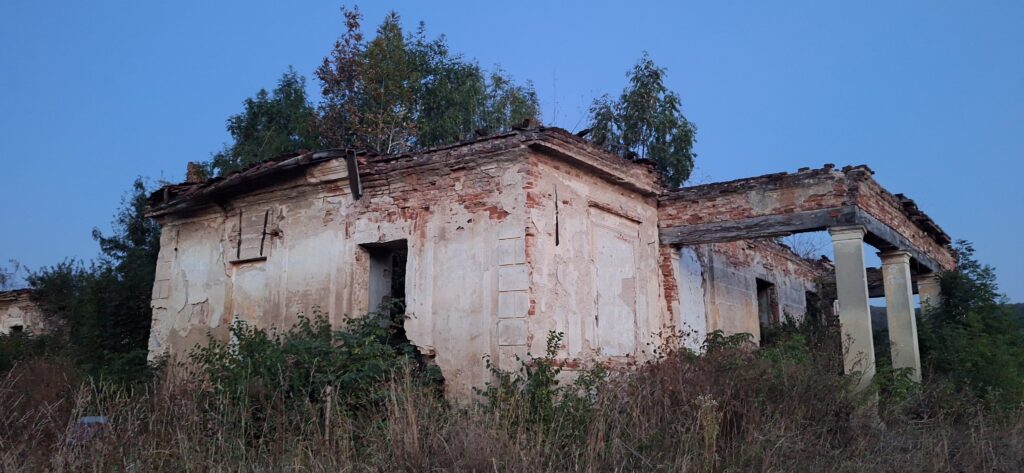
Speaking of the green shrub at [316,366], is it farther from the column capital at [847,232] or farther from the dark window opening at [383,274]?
the column capital at [847,232]

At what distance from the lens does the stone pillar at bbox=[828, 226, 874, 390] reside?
9.58 meters

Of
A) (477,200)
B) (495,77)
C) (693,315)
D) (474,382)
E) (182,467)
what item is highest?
(495,77)

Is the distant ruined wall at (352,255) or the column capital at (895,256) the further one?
the column capital at (895,256)

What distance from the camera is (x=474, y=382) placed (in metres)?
8.95

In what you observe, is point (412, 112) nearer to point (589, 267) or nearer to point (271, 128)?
point (271, 128)

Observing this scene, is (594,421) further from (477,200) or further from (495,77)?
(495,77)

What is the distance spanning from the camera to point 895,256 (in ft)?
37.8

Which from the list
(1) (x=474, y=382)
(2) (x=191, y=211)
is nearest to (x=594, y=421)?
(1) (x=474, y=382)

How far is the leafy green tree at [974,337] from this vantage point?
34.1 feet

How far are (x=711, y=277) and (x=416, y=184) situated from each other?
17.9ft

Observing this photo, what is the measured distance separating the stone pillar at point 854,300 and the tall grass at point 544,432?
1558 millimetres

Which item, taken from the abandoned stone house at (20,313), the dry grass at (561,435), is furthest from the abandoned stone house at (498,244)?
the abandoned stone house at (20,313)

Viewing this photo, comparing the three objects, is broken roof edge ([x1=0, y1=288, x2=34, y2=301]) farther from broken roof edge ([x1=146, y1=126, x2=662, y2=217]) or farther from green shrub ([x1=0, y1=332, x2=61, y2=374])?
broken roof edge ([x1=146, y1=126, x2=662, y2=217])

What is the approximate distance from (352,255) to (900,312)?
25.6ft
